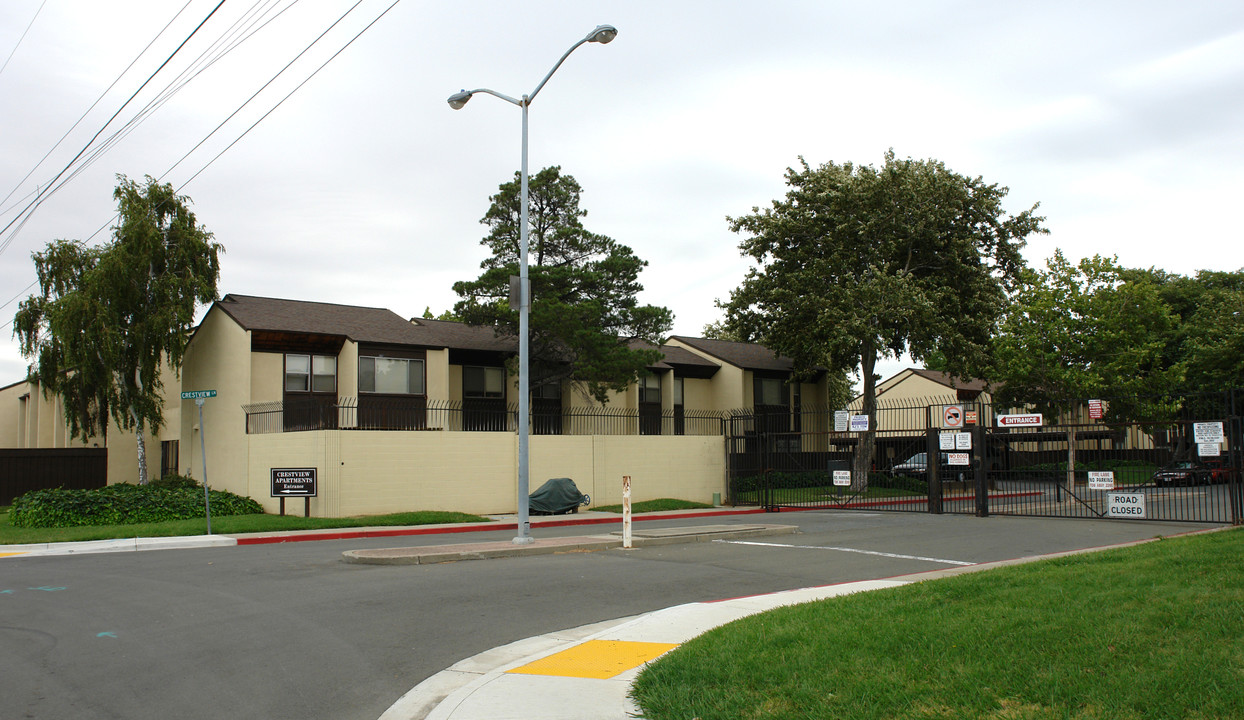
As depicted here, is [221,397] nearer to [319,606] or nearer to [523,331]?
[523,331]

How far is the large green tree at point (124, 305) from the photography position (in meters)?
28.1

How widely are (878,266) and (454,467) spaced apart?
1796 cm

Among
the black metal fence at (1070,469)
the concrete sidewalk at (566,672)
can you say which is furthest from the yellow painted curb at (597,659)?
the black metal fence at (1070,469)

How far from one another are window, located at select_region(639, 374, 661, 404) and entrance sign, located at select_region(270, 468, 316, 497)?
17520 millimetres

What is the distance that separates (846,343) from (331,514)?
18684 millimetres

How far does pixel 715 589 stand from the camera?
1185 cm

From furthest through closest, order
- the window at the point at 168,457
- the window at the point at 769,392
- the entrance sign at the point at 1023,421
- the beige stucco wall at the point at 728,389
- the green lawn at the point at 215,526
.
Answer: the window at the point at 769,392, the beige stucco wall at the point at 728,389, the window at the point at 168,457, the entrance sign at the point at 1023,421, the green lawn at the point at 215,526

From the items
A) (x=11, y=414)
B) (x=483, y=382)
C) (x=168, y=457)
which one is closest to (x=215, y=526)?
(x=483, y=382)

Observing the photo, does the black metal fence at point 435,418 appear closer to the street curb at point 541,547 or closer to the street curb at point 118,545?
the street curb at point 118,545

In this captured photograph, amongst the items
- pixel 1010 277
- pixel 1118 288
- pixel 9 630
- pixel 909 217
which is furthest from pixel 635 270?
pixel 9 630

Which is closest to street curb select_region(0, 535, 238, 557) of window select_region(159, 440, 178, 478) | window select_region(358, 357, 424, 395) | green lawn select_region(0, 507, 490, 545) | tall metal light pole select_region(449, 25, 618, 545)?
green lawn select_region(0, 507, 490, 545)

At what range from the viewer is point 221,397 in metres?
29.0

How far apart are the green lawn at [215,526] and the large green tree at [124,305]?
21.7 feet

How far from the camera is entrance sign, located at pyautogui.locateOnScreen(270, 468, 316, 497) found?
2273 centimetres
